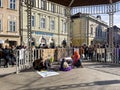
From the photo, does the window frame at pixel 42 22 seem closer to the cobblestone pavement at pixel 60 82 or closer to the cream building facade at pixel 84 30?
the cream building facade at pixel 84 30

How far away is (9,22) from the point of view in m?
39.8

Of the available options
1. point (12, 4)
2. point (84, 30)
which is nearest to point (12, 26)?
point (12, 4)

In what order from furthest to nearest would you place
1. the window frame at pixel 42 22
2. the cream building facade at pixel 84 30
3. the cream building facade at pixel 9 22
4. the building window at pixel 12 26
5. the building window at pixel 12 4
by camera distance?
the cream building facade at pixel 84 30
the window frame at pixel 42 22
the building window at pixel 12 4
the building window at pixel 12 26
the cream building facade at pixel 9 22

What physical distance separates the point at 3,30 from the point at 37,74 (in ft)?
83.7

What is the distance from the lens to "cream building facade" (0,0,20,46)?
38562 millimetres

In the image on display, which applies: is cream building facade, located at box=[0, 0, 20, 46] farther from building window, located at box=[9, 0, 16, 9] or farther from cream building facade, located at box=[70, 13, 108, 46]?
cream building facade, located at box=[70, 13, 108, 46]

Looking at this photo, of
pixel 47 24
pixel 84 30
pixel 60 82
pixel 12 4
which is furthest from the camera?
pixel 84 30

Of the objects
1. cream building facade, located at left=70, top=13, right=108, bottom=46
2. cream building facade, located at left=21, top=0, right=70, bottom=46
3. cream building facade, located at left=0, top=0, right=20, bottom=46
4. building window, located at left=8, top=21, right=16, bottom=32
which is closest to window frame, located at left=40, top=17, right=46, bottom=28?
cream building facade, located at left=21, top=0, right=70, bottom=46

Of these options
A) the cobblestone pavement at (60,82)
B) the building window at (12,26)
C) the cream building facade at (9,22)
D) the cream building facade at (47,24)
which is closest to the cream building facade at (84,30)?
the cream building facade at (47,24)

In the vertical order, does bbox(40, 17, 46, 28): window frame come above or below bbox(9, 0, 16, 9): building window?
below

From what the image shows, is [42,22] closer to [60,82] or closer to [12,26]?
[12,26]

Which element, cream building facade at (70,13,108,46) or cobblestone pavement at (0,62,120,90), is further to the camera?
cream building facade at (70,13,108,46)

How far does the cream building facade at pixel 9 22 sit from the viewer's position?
127 feet

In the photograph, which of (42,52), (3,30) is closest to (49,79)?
(42,52)
